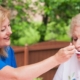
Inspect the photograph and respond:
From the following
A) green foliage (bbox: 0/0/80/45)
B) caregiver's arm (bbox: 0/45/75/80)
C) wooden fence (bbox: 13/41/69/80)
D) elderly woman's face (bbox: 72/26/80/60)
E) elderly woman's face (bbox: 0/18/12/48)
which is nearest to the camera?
caregiver's arm (bbox: 0/45/75/80)

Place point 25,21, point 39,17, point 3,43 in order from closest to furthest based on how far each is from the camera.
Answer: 1. point 3,43
2. point 25,21
3. point 39,17

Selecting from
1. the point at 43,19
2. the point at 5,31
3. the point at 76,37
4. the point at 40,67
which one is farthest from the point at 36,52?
the point at 40,67

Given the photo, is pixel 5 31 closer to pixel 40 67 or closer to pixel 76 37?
pixel 40 67

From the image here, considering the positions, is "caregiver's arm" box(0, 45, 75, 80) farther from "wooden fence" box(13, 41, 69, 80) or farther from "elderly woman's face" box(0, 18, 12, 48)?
"wooden fence" box(13, 41, 69, 80)

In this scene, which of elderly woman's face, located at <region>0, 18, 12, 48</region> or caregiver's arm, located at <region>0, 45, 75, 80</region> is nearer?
A: caregiver's arm, located at <region>0, 45, 75, 80</region>

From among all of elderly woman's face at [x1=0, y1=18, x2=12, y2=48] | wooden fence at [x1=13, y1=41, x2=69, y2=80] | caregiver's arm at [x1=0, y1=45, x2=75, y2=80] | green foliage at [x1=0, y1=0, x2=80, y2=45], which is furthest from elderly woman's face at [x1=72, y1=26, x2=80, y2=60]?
green foliage at [x1=0, y1=0, x2=80, y2=45]

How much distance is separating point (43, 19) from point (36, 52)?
85cm

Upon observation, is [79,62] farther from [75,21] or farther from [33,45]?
[33,45]

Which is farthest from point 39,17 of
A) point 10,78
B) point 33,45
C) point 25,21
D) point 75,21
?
point 10,78

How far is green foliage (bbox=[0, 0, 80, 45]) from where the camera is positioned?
4.28m

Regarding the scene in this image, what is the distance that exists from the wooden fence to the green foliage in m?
0.28

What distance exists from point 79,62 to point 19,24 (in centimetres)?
265

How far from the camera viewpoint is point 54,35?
468 centimetres

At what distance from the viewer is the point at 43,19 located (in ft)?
15.6
